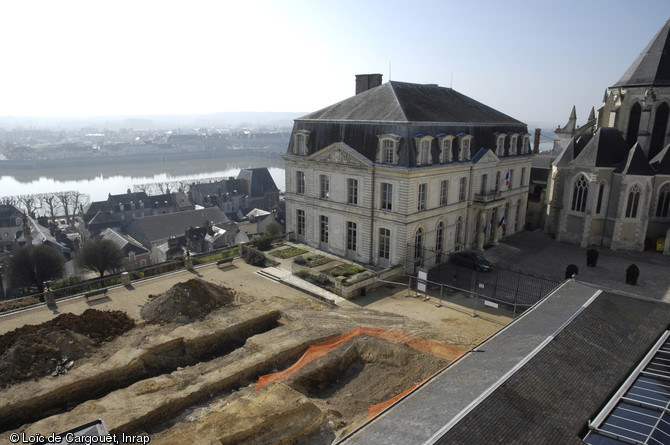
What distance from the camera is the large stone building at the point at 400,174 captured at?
25.5 metres

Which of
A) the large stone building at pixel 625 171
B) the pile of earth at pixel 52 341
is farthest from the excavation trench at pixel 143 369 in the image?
the large stone building at pixel 625 171

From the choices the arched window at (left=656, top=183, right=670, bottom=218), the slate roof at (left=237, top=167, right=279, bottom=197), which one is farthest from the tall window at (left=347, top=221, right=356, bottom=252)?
the slate roof at (left=237, top=167, right=279, bottom=197)

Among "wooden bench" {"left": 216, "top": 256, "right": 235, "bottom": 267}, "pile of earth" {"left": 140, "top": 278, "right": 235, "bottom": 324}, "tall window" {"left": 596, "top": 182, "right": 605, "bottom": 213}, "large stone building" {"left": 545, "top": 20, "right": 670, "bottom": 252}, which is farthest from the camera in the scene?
"tall window" {"left": 596, "top": 182, "right": 605, "bottom": 213}

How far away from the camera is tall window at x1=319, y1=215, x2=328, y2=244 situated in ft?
99.1

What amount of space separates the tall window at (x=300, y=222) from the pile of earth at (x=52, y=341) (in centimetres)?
1499

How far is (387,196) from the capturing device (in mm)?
26078

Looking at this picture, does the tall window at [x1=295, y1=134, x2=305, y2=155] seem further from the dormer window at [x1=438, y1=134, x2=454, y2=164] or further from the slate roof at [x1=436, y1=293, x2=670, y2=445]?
the slate roof at [x1=436, y1=293, x2=670, y2=445]

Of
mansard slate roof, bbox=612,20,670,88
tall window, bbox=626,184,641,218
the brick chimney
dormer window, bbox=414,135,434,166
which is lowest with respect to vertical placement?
tall window, bbox=626,184,641,218

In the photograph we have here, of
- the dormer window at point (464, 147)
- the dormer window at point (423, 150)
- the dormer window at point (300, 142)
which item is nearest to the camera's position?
the dormer window at point (423, 150)

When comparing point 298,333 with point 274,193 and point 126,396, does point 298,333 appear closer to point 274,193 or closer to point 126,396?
point 126,396

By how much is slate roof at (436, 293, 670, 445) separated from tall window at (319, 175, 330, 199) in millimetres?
18227

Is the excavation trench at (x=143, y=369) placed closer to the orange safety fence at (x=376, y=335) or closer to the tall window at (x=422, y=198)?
the orange safety fence at (x=376, y=335)

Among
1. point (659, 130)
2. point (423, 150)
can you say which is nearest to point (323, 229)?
point (423, 150)

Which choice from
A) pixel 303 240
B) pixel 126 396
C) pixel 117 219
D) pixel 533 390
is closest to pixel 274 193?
pixel 117 219
